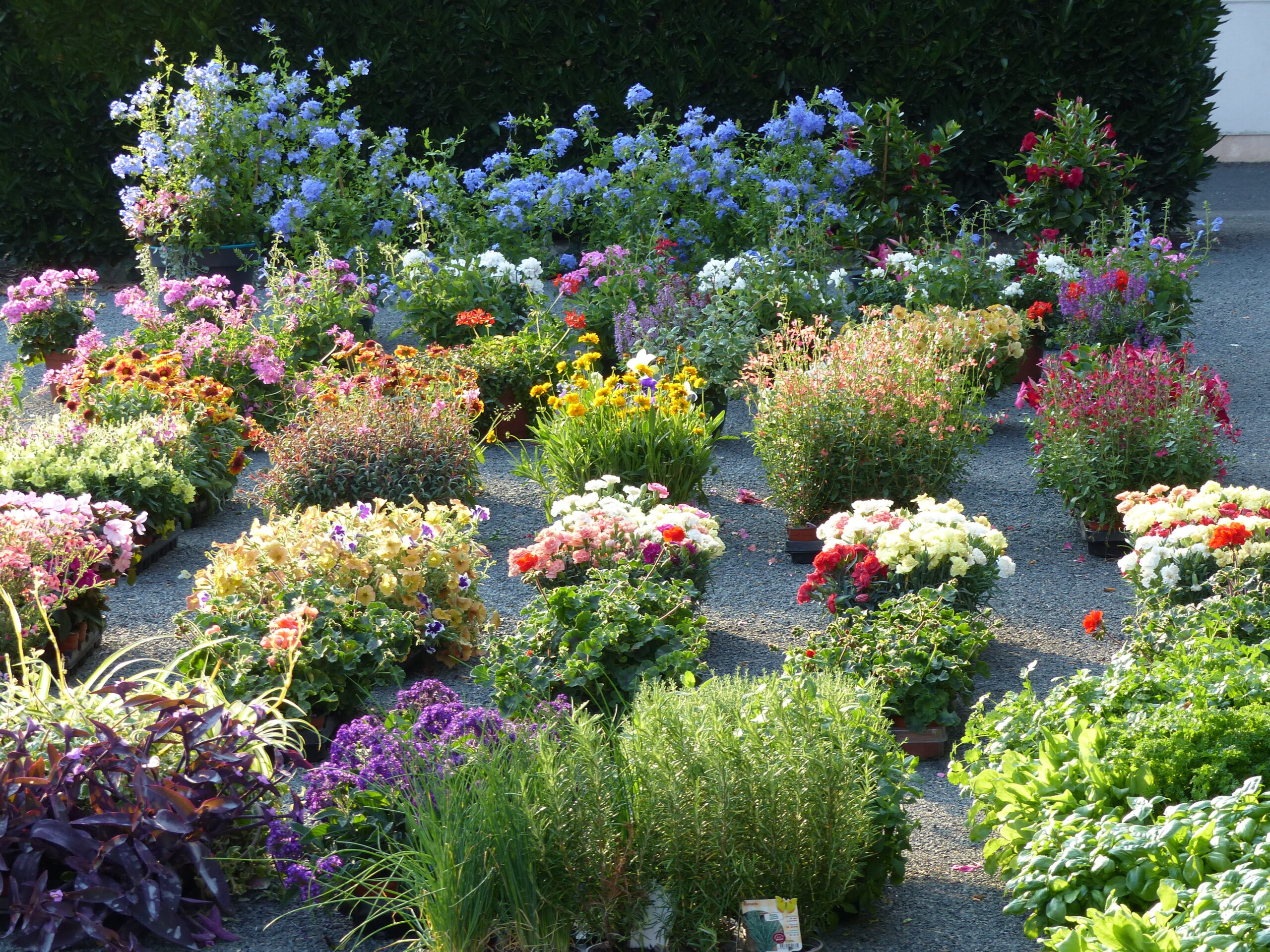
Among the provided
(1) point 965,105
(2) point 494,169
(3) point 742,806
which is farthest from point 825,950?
(1) point 965,105

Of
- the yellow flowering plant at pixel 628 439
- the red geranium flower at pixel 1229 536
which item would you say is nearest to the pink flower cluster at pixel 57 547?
the yellow flowering plant at pixel 628 439

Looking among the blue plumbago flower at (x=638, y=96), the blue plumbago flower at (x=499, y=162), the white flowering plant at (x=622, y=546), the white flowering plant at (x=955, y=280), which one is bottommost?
the white flowering plant at (x=622, y=546)

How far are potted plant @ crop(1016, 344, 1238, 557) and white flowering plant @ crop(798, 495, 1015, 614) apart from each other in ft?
2.89

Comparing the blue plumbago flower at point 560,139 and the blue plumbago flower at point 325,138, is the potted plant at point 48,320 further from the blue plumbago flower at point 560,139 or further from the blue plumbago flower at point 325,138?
the blue plumbago flower at point 560,139

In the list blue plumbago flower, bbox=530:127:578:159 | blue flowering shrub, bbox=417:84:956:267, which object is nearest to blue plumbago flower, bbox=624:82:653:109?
blue flowering shrub, bbox=417:84:956:267

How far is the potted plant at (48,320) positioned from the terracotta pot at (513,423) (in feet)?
9.44

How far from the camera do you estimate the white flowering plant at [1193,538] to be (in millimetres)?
3982

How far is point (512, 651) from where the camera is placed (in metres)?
3.88

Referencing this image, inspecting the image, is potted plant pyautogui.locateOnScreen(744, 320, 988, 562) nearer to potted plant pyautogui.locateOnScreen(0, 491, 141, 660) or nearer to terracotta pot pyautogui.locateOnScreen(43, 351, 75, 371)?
potted plant pyautogui.locateOnScreen(0, 491, 141, 660)

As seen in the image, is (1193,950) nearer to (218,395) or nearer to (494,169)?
(218,395)

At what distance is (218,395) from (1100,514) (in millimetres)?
3832

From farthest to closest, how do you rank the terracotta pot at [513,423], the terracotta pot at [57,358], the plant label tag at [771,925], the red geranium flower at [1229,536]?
1. the terracotta pot at [57,358]
2. the terracotta pot at [513,423]
3. the red geranium flower at [1229,536]
4. the plant label tag at [771,925]

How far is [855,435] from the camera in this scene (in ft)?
16.9

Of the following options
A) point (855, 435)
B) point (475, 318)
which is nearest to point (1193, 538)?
point (855, 435)
